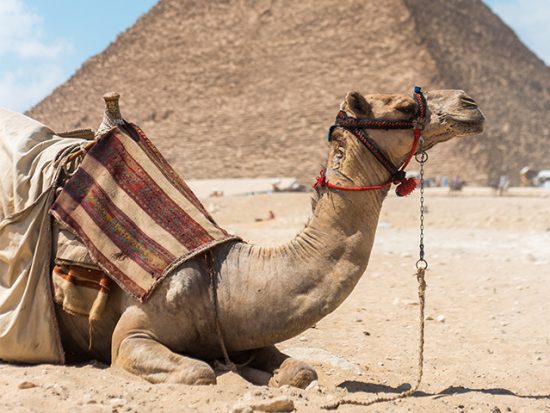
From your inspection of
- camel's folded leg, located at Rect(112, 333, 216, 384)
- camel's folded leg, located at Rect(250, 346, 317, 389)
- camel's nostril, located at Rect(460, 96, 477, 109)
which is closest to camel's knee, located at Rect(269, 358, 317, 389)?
camel's folded leg, located at Rect(250, 346, 317, 389)

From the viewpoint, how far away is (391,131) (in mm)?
3305

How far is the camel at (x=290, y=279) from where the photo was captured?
10.6ft

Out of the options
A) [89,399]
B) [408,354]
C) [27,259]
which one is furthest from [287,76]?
[89,399]

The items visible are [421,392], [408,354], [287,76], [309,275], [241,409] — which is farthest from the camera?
[287,76]

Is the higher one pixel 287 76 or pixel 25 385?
pixel 287 76

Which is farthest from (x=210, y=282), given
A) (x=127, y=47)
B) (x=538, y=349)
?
(x=127, y=47)

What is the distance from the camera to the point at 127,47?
9462cm

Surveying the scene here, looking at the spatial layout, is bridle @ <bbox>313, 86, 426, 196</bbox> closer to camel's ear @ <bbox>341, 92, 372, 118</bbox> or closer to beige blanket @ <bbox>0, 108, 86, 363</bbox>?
camel's ear @ <bbox>341, 92, 372, 118</bbox>

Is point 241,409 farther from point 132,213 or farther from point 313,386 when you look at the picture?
point 132,213

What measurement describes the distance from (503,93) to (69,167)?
82.9 m

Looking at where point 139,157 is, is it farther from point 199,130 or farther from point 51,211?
point 199,130

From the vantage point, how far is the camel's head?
3.28 m

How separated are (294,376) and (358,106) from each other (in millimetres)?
966

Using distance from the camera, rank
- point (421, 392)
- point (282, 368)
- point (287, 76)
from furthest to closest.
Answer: point (287, 76)
point (421, 392)
point (282, 368)
